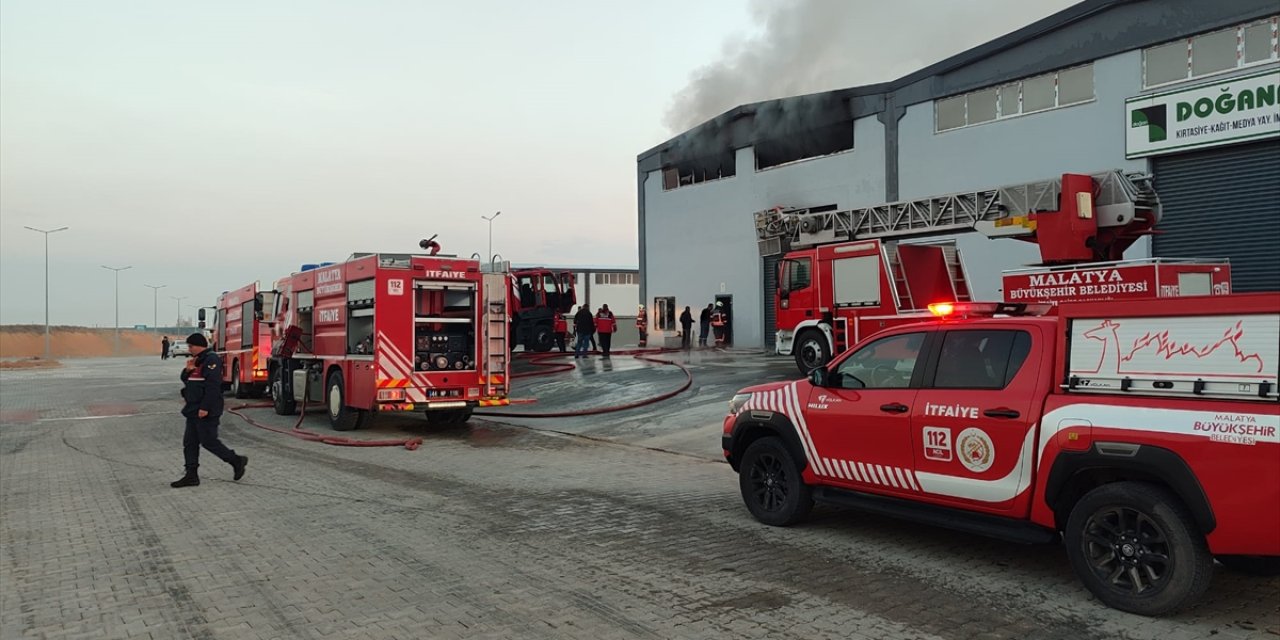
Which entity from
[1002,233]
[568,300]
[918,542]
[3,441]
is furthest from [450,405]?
[568,300]

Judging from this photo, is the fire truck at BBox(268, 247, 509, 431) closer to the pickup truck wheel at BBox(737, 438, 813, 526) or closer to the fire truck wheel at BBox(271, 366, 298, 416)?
the fire truck wheel at BBox(271, 366, 298, 416)

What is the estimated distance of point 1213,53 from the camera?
1953 centimetres

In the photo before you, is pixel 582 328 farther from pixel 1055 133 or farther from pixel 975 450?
pixel 975 450

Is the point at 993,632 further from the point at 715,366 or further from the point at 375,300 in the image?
the point at 715,366

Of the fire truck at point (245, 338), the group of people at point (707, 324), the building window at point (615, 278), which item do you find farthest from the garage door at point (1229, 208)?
the building window at point (615, 278)

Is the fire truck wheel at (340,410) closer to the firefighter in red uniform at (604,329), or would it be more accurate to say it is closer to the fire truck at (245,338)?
the fire truck at (245,338)

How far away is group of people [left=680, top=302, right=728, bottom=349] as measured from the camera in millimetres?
30875

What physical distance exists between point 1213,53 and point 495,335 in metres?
18.7

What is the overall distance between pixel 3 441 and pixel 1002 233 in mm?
17202

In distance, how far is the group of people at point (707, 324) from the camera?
3088 cm

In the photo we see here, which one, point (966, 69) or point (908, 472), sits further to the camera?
point (966, 69)

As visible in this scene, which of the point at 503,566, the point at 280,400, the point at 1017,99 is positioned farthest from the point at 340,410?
the point at 1017,99

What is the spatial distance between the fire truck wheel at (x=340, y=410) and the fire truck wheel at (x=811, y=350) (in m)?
8.69

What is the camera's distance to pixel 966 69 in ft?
79.6
